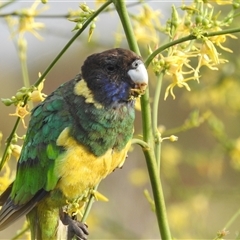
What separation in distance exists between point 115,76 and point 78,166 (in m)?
0.35

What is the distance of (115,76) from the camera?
2357mm

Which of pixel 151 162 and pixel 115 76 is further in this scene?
pixel 115 76

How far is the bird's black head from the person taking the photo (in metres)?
2.23

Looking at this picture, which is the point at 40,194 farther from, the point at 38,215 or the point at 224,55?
the point at 224,55

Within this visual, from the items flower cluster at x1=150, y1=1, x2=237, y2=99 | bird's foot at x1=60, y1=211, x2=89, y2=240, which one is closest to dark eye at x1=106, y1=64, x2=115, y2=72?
flower cluster at x1=150, y1=1, x2=237, y2=99

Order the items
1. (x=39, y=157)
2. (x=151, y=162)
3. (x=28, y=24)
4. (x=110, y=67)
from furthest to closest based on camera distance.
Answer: (x=28, y=24), (x=39, y=157), (x=110, y=67), (x=151, y=162)

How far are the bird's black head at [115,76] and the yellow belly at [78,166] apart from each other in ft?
0.60

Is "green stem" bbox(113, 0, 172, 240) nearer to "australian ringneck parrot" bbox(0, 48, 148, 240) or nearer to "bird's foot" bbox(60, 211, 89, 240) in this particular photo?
"australian ringneck parrot" bbox(0, 48, 148, 240)

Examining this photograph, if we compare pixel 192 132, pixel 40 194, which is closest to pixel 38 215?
pixel 40 194

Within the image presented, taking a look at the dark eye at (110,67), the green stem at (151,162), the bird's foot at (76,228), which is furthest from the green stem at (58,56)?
the bird's foot at (76,228)

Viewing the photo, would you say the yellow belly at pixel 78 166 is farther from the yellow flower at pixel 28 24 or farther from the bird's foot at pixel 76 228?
the yellow flower at pixel 28 24

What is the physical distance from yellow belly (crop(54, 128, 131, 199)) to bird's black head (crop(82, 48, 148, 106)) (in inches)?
7.2

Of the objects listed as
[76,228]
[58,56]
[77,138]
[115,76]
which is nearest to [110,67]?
[115,76]

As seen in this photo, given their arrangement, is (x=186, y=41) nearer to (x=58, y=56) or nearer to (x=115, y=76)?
(x=115, y=76)
